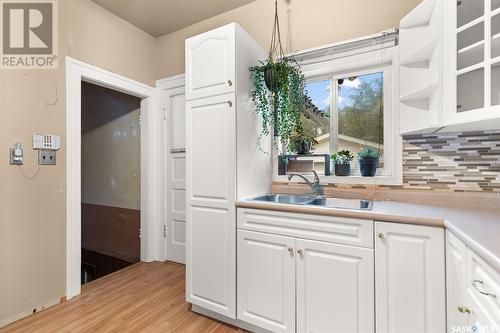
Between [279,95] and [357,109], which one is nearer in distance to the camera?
[279,95]

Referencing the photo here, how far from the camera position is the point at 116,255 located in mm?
3395

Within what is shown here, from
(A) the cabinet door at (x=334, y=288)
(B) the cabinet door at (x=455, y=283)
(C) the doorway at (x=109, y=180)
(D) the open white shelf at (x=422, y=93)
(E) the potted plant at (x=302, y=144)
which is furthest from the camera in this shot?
(C) the doorway at (x=109, y=180)

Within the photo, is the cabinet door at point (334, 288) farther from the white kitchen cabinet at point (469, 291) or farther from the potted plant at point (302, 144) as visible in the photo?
the potted plant at point (302, 144)

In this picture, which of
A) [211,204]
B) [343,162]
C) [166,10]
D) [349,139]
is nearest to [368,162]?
[343,162]

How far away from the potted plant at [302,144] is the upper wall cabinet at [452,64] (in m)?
0.76

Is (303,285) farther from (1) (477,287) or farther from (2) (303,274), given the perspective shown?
(1) (477,287)

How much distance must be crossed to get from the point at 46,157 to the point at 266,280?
1977 millimetres

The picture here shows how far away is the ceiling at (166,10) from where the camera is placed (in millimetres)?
2477

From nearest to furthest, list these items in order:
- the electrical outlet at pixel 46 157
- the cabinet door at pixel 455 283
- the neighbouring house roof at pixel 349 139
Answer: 1. the cabinet door at pixel 455 283
2. the electrical outlet at pixel 46 157
3. the neighbouring house roof at pixel 349 139

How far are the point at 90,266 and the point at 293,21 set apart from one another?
411cm

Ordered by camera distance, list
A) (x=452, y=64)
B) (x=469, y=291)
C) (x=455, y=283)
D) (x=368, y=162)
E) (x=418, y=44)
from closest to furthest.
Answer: (x=469, y=291) < (x=455, y=283) < (x=452, y=64) < (x=418, y=44) < (x=368, y=162)

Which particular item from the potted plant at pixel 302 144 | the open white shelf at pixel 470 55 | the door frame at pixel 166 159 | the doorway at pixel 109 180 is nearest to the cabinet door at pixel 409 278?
the open white shelf at pixel 470 55

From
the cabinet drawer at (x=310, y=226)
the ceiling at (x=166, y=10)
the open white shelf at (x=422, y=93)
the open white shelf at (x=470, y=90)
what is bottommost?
the cabinet drawer at (x=310, y=226)

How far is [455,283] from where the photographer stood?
44.8 inches
